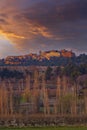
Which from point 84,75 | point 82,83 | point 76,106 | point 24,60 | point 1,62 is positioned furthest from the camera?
point 24,60

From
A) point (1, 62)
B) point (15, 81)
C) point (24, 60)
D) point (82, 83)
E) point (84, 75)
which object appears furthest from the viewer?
point (24, 60)

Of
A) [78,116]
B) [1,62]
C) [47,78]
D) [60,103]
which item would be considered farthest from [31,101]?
[1,62]

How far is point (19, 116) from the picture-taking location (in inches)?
1038

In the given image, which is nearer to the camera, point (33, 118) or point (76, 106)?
point (33, 118)

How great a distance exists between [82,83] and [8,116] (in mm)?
16866

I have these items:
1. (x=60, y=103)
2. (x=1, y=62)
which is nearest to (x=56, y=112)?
(x=60, y=103)

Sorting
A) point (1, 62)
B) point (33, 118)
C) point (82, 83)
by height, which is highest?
point (1, 62)

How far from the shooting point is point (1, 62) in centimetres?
7425

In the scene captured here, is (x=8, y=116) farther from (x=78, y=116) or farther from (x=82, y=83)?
(x=82, y=83)

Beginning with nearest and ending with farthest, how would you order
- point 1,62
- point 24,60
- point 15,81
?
1. point 15,81
2. point 1,62
3. point 24,60

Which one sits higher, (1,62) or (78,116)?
(1,62)

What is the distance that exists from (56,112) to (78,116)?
2078 mm

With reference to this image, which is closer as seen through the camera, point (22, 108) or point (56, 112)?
point (56, 112)

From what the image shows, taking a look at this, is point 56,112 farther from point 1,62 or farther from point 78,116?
point 1,62
